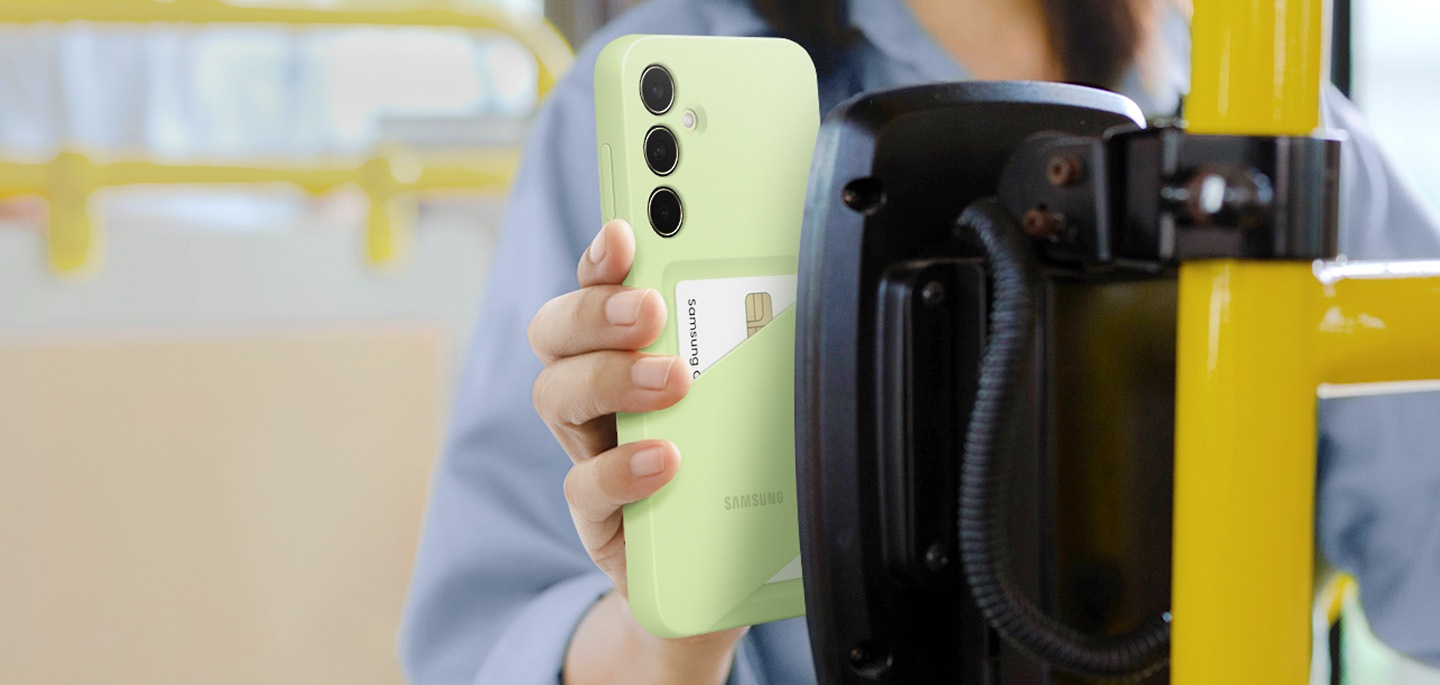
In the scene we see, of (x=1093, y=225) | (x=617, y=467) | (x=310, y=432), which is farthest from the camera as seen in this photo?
(x=310, y=432)

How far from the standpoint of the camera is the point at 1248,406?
230mm

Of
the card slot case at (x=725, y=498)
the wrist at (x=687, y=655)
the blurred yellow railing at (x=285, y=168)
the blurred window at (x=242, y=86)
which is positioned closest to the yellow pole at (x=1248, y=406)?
the card slot case at (x=725, y=498)

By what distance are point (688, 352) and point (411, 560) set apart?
Result: 687mm

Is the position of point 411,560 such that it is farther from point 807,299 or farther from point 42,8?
point 807,299

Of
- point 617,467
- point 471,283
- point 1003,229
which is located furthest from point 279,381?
point 1003,229

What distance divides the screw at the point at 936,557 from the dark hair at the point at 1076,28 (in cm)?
38

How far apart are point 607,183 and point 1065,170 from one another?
147mm

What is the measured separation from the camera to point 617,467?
0.35 m

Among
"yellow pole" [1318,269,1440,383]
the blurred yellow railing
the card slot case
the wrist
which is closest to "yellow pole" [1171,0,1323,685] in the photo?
"yellow pole" [1318,269,1440,383]

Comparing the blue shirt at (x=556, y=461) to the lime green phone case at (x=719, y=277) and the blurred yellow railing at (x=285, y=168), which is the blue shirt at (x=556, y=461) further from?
the blurred yellow railing at (x=285, y=168)

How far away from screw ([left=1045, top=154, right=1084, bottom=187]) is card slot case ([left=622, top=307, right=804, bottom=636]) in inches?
4.5

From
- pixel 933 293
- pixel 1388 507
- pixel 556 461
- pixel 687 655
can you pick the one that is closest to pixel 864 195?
pixel 933 293

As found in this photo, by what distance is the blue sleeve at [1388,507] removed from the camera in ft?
2.07

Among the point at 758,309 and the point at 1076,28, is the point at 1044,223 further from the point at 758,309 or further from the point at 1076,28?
the point at 1076,28
